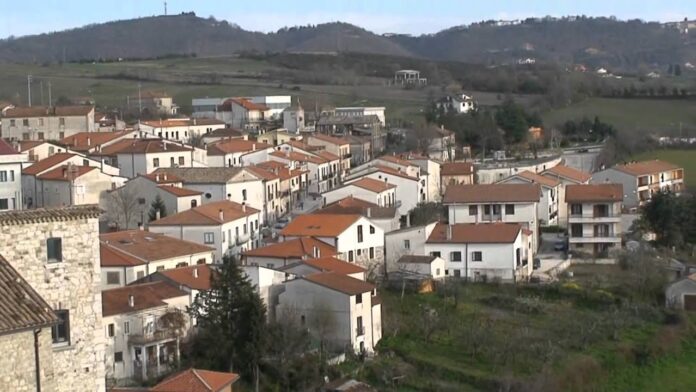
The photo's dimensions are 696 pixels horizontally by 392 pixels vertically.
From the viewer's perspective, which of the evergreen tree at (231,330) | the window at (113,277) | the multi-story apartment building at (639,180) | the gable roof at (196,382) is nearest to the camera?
the gable roof at (196,382)

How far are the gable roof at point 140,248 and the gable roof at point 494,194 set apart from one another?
30.1ft

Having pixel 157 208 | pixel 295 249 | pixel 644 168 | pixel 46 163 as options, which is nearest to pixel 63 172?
pixel 46 163

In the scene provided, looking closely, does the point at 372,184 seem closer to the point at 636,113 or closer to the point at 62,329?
the point at 62,329

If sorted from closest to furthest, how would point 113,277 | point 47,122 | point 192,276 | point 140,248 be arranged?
point 192,276
point 113,277
point 140,248
point 47,122

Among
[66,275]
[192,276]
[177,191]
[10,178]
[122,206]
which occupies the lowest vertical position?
[192,276]

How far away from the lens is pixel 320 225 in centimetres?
3033

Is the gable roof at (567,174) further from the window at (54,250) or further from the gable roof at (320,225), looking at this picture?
the window at (54,250)

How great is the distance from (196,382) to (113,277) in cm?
791

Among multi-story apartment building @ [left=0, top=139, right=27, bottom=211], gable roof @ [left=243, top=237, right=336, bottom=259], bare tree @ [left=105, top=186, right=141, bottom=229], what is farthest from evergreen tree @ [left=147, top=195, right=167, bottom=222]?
gable roof @ [left=243, top=237, right=336, bottom=259]

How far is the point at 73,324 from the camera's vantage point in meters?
10.3

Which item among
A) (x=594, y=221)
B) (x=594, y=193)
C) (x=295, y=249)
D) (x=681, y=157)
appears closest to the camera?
(x=295, y=249)

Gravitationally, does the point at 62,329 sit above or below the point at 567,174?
above

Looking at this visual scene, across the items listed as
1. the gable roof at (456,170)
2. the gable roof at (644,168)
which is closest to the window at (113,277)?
the gable roof at (456,170)

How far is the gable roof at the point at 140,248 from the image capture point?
989 inches
